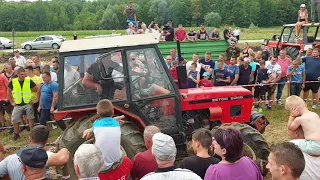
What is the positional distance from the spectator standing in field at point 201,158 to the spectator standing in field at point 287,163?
86 cm

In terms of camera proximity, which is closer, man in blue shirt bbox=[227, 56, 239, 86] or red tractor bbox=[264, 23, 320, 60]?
man in blue shirt bbox=[227, 56, 239, 86]

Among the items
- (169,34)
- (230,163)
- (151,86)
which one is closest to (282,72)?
(151,86)

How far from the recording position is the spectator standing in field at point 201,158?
136 inches

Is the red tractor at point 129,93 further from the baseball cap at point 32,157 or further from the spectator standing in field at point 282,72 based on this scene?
the spectator standing in field at point 282,72

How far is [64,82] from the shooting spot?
16.9 ft

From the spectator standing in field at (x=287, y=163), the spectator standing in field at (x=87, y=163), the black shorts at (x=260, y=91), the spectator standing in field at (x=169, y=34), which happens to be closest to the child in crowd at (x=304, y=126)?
the spectator standing in field at (x=287, y=163)

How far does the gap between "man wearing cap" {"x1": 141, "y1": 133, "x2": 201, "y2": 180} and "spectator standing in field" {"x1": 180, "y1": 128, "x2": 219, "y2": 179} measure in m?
0.53

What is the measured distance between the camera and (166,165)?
116 inches

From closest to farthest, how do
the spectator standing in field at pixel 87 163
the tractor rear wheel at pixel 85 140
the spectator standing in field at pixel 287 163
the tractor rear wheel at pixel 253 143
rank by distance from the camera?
1. the spectator standing in field at pixel 287 163
2. the spectator standing in field at pixel 87 163
3. the tractor rear wheel at pixel 85 140
4. the tractor rear wheel at pixel 253 143

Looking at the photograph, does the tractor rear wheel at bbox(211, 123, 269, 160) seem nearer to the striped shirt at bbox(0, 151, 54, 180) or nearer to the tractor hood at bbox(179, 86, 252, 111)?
the tractor hood at bbox(179, 86, 252, 111)

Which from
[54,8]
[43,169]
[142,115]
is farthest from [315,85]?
[54,8]

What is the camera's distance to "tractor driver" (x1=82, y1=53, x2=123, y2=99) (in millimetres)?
5039

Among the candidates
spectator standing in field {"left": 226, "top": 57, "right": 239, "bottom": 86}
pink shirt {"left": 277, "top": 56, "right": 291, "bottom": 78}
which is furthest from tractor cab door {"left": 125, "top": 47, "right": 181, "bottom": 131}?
pink shirt {"left": 277, "top": 56, "right": 291, "bottom": 78}

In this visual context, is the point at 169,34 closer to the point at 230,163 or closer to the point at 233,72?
the point at 233,72
